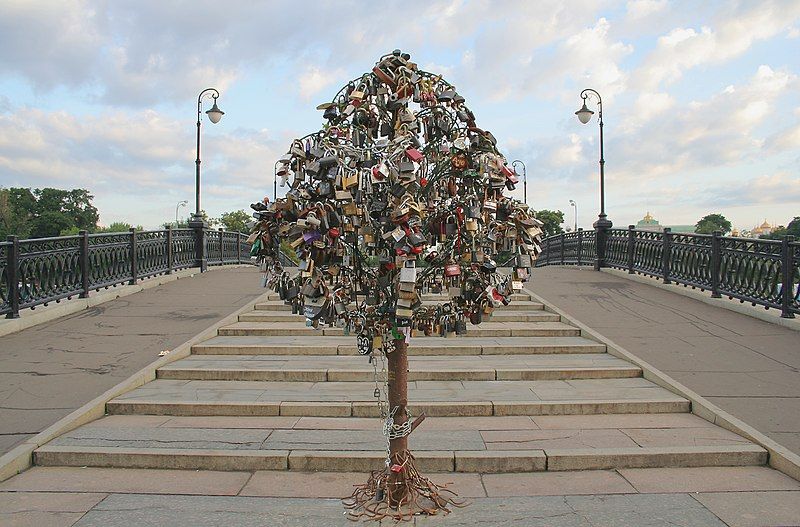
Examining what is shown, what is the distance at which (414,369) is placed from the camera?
7.55 metres

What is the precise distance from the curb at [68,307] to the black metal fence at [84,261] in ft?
0.48

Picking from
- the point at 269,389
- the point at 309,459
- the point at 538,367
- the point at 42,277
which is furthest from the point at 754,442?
the point at 42,277

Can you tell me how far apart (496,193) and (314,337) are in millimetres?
6088

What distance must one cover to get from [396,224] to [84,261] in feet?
33.7

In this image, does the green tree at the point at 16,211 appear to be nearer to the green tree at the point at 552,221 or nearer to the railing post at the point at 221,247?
the railing post at the point at 221,247

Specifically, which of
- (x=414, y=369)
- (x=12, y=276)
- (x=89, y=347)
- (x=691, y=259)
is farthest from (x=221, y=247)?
(x=691, y=259)

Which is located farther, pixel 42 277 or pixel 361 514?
pixel 42 277

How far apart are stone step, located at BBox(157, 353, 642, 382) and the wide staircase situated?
0.05 feet

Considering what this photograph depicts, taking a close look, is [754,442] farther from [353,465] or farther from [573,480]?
[353,465]

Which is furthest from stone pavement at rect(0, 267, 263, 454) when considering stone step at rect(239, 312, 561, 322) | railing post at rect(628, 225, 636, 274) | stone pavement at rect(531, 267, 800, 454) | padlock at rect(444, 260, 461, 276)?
railing post at rect(628, 225, 636, 274)

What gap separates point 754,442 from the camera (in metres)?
5.34

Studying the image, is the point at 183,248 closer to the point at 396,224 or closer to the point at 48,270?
the point at 48,270

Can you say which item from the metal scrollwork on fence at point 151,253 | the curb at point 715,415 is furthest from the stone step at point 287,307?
the metal scrollwork on fence at point 151,253

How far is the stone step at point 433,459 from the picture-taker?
5.08 metres
